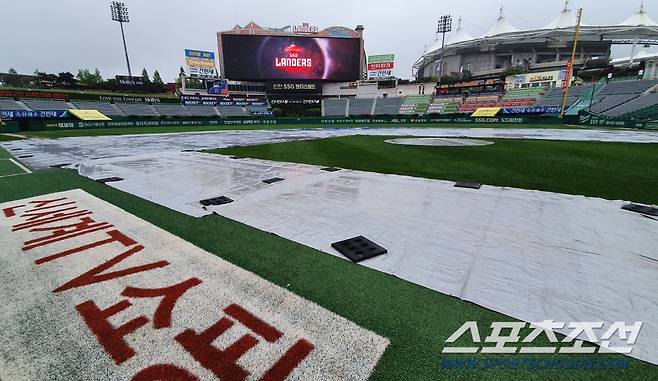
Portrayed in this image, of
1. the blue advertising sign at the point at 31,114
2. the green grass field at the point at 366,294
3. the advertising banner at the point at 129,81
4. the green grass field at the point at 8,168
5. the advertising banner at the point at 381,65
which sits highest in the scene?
the advertising banner at the point at 381,65

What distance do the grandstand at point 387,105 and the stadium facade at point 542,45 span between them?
21.2 metres

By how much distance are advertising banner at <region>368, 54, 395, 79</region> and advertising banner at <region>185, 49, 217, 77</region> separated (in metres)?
32.1

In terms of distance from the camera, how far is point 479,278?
7.58 ft

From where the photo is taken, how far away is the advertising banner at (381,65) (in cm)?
5947

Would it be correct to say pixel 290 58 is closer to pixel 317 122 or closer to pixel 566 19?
pixel 317 122

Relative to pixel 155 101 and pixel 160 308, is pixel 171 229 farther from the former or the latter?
pixel 155 101

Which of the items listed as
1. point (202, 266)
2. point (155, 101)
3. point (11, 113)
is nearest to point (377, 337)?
point (202, 266)

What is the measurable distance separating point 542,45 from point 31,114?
99.4 metres

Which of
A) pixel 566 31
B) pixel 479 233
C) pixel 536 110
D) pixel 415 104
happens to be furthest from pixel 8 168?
pixel 566 31

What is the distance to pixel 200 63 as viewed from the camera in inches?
2126

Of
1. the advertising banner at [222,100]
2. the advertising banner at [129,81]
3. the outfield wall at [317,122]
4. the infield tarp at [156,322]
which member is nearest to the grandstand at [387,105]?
the outfield wall at [317,122]

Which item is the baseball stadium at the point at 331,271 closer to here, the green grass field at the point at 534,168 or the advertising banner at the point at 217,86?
the green grass field at the point at 534,168

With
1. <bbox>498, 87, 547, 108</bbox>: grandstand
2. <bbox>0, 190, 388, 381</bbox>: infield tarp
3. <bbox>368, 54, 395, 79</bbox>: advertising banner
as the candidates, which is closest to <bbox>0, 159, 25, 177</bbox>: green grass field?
<bbox>0, 190, 388, 381</bbox>: infield tarp

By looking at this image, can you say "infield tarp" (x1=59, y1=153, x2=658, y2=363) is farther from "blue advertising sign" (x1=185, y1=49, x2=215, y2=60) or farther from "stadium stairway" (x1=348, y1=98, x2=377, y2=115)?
"blue advertising sign" (x1=185, y1=49, x2=215, y2=60)
